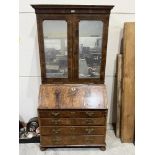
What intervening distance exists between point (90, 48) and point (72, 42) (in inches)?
10.1

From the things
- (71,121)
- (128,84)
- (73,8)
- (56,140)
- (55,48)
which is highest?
(73,8)

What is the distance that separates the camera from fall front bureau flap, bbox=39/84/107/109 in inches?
118

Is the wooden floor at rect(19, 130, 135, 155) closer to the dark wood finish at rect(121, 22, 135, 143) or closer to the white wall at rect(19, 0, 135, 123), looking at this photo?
the dark wood finish at rect(121, 22, 135, 143)

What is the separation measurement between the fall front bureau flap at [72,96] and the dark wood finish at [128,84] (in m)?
0.34

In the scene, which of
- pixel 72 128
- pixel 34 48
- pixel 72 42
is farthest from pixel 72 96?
pixel 34 48

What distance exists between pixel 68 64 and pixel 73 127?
0.79 metres

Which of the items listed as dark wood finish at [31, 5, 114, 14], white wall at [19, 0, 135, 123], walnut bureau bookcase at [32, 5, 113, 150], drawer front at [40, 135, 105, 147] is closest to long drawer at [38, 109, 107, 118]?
walnut bureau bookcase at [32, 5, 113, 150]

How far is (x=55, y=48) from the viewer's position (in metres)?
3.08

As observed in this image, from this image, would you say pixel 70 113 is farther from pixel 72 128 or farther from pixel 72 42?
pixel 72 42

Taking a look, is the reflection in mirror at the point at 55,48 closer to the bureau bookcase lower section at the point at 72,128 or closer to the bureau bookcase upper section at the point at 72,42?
the bureau bookcase upper section at the point at 72,42
